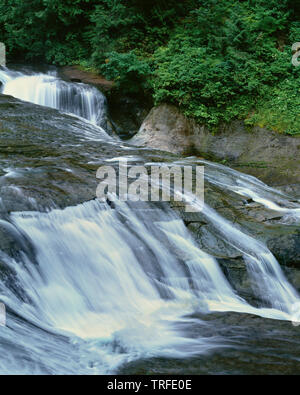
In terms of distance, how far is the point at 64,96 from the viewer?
11.0 metres

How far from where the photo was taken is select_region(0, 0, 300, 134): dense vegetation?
10.4 meters

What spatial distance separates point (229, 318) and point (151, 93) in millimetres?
8176

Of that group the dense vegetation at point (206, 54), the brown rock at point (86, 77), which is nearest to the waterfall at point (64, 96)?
the brown rock at point (86, 77)

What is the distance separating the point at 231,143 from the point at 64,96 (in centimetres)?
478

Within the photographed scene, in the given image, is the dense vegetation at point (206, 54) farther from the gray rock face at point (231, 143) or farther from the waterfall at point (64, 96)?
the waterfall at point (64, 96)

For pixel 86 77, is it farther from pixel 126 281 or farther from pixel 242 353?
pixel 242 353

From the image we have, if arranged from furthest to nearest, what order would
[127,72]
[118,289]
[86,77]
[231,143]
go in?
[86,77], [127,72], [231,143], [118,289]

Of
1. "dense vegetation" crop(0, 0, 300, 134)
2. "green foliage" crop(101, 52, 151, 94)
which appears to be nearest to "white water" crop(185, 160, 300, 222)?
"dense vegetation" crop(0, 0, 300, 134)

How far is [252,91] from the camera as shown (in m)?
10.6

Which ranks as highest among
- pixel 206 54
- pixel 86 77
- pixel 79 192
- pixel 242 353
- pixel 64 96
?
pixel 206 54

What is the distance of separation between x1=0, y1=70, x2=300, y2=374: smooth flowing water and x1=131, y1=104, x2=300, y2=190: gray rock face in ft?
13.5

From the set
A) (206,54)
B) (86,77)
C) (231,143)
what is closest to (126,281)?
(231,143)

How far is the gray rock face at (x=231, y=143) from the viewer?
932 centimetres

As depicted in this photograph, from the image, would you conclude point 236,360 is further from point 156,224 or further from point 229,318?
point 156,224
